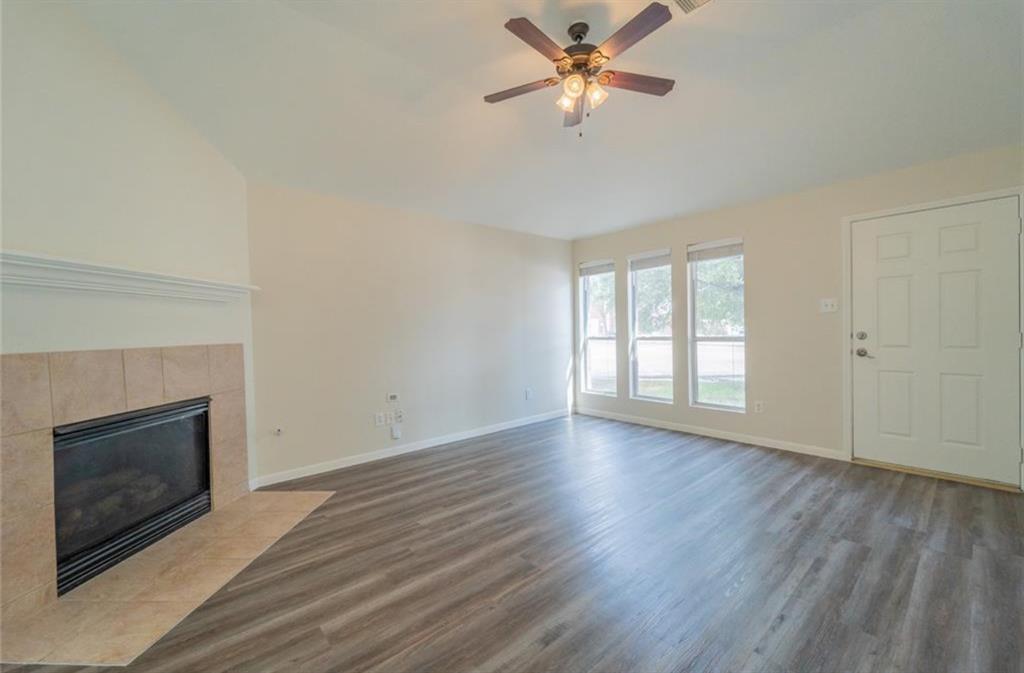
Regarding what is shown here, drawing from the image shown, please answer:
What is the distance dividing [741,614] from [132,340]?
3452mm

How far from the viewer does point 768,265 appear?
154 inches

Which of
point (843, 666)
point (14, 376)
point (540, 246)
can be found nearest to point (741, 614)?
point (843, 666)

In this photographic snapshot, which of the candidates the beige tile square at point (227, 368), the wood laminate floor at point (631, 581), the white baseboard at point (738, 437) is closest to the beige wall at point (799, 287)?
the white baseboard at point (738, 437)

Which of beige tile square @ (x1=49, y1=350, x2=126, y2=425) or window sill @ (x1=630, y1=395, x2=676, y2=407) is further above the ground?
beige tile square @ (x1=49, y1=350, x2=126, y2=425)

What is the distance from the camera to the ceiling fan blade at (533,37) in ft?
5.07

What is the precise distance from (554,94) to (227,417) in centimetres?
322

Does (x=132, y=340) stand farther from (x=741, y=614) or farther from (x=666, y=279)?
(x=666, y=279)

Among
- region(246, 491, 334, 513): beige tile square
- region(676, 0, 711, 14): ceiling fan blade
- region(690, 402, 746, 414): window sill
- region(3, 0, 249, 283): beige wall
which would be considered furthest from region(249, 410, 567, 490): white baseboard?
region(676, 0, 711, 14): ceiling fan blade

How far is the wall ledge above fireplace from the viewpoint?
170 centimetres

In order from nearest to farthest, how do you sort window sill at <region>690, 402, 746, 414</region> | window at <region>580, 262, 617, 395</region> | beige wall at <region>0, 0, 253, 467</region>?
beige wall at <region>0, 0, 253, 467</region>
window sill at <region>690, 402, 746, 414</region>
window at <region>580, 262, 617, 395</region>

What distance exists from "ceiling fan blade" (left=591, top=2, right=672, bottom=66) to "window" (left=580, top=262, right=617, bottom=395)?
3.59m

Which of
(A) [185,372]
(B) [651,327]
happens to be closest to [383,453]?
(A) [185,372]

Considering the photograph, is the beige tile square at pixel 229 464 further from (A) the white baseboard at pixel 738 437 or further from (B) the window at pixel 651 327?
(B) the window at pixel 651 327

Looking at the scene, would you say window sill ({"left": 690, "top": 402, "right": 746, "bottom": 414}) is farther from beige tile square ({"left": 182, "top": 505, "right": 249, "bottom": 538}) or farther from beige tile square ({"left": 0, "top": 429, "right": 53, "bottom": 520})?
beige tile square ({"left": 0, "top": 429, "right": 53, "bottom": 520})
